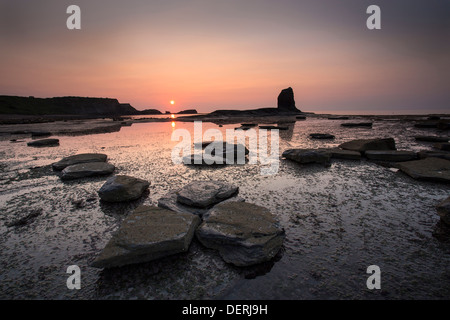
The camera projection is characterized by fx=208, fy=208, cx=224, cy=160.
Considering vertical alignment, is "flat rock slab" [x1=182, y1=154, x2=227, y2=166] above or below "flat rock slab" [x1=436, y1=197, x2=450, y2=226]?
above

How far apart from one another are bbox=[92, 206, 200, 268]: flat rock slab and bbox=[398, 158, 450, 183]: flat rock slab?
438cm

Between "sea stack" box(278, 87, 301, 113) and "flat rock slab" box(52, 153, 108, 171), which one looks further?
"sea stack" box(278, 87, 301, 113)

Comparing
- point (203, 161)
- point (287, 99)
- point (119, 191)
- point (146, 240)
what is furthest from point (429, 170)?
point (287, 99)

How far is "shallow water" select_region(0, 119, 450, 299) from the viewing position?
160 cm

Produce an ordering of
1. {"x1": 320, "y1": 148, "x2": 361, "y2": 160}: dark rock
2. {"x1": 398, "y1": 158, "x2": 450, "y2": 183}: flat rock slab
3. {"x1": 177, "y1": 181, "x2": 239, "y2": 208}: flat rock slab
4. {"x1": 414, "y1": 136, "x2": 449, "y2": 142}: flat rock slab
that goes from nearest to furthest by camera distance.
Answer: {"x1": 177, "y1": 181, "x2": 239, "y2": 208}: flat rock slab → {"x1": 398, "y1": 158, "x2": 450, "y2": 183}: flat rock slab → {"x1": 320, "y1": 148, "x2": 361, "y2": 160}: dark rock → {"x1": 414, "y1": 136, "x2": 449, "y2": 142}: flat rock slab

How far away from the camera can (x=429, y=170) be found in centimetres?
406

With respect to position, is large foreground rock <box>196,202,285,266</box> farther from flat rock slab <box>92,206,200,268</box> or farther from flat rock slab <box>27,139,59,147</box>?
flat rock slab <box>27,139,59,147</box>

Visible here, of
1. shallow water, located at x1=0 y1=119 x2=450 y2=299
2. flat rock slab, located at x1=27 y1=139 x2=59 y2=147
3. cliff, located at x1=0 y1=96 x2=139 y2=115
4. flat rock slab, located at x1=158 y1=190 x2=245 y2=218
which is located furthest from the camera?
cliff, located at x1=0 y1=96 x2=139 y2=115

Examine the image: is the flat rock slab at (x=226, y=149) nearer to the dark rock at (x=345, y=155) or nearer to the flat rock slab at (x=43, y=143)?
the dark rock at (x=345, y=155)

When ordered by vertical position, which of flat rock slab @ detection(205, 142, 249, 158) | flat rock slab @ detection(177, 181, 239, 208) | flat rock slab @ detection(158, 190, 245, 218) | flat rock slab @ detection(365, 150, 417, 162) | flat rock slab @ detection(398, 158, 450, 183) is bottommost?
flat rock slab @ detection(158, 190, 245, 218)

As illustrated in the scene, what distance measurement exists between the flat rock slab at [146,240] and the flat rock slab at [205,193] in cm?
49

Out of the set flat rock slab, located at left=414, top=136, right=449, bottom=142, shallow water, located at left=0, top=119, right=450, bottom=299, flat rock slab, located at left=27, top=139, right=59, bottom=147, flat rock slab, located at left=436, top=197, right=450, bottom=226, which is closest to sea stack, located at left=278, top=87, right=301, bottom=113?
flat rock slab, located at left=414, top=136, right=449, bottom=142
